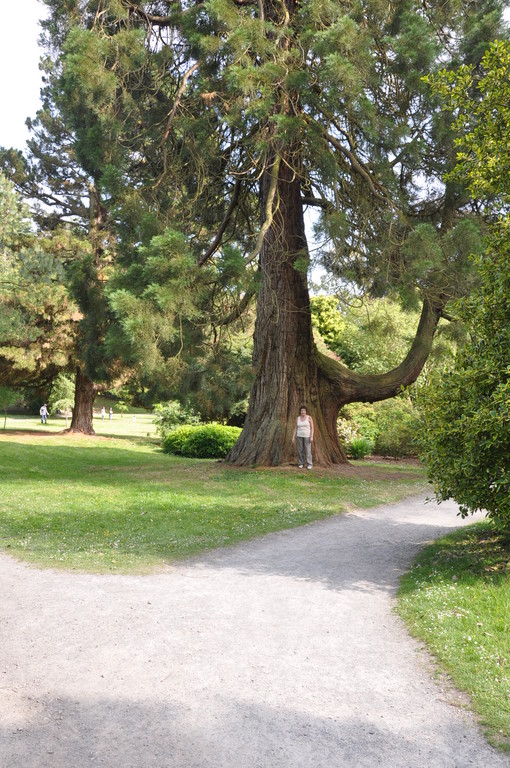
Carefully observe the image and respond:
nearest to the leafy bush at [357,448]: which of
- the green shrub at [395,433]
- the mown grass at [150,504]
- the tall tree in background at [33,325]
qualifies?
the green shrub at [395,433]

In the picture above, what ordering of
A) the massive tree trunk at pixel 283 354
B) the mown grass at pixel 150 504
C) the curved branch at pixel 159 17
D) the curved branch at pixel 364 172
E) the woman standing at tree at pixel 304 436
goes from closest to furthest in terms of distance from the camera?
1. the mown grass at pixel 150 504
2. the curved branch at pixel 364 172
3. the curved branch at pixel 159 17
4. the woman standing at tree at pixel 304 436
5. the massive tree trunk at pixel 283 354

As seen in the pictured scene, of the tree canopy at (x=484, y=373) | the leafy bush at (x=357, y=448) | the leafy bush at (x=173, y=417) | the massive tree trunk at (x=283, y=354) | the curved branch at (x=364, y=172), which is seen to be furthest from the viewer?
the leafy bush at (x=173, y=417)

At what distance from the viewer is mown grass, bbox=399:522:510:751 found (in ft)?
12.9

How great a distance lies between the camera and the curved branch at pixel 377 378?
644 inches

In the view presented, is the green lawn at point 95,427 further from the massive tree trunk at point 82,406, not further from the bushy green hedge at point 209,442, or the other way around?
the bushy green hedge at point 209,442

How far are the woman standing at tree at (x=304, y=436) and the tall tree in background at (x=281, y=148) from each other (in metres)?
0.30

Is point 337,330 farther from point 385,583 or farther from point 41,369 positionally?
point 385,583

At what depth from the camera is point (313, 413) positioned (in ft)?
52.1

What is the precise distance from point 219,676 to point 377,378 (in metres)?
13.1

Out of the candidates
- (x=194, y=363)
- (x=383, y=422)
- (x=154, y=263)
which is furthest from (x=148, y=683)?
(x=383, y=422)

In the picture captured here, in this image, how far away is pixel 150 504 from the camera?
1077cm

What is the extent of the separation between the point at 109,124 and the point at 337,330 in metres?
19.4

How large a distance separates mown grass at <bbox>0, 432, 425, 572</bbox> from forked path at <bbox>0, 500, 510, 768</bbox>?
1.03 m

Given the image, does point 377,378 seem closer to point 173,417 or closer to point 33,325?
point 173,417
